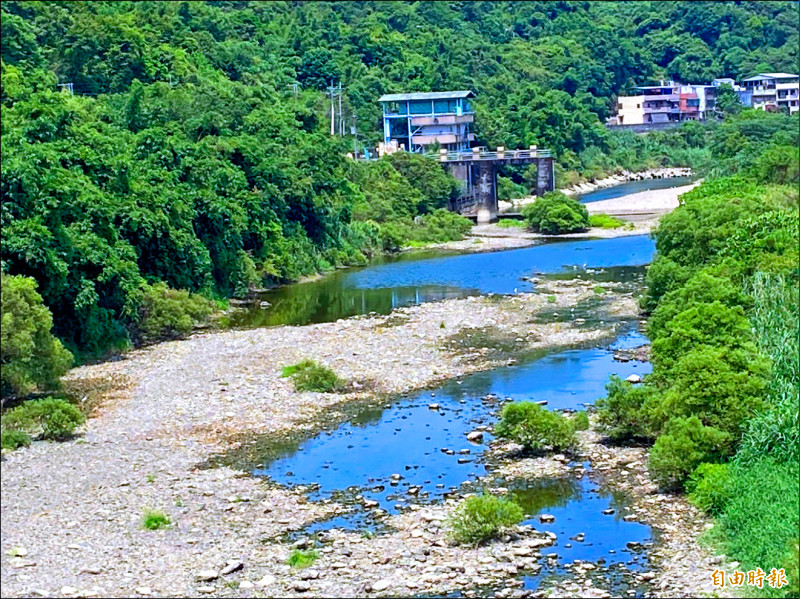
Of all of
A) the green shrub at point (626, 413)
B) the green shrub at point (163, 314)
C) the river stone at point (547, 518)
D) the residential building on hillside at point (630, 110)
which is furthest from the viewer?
the residential building on hillside at point (630, 110)

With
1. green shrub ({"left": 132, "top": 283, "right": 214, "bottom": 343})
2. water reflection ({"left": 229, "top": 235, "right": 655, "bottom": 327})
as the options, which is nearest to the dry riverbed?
green shrub ({"left": 132, "top": 283, "right": 214, "bottom": 343})

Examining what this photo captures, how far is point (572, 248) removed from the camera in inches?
2309

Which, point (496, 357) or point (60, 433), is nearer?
point (60, 433)

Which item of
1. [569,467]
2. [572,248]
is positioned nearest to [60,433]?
[569,467]

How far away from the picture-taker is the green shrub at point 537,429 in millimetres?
24156

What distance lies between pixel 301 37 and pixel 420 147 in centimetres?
1784

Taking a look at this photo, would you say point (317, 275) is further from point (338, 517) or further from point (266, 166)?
point (338, 517)

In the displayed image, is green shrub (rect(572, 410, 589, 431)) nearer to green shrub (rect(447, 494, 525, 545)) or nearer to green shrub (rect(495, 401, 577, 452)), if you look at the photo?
green shrub (rect(495, 401, 577, 452))

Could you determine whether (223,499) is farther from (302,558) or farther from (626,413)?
(626,413)

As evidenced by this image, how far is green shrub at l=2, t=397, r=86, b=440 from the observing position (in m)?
25.2

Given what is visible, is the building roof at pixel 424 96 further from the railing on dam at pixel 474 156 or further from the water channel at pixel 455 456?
the water channel at pixel 455 456

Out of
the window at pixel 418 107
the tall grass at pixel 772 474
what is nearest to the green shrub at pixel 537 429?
the tall grass at pixel 772 474

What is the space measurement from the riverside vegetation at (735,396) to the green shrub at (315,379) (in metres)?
7.28

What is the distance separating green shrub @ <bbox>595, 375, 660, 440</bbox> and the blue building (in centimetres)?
5945
